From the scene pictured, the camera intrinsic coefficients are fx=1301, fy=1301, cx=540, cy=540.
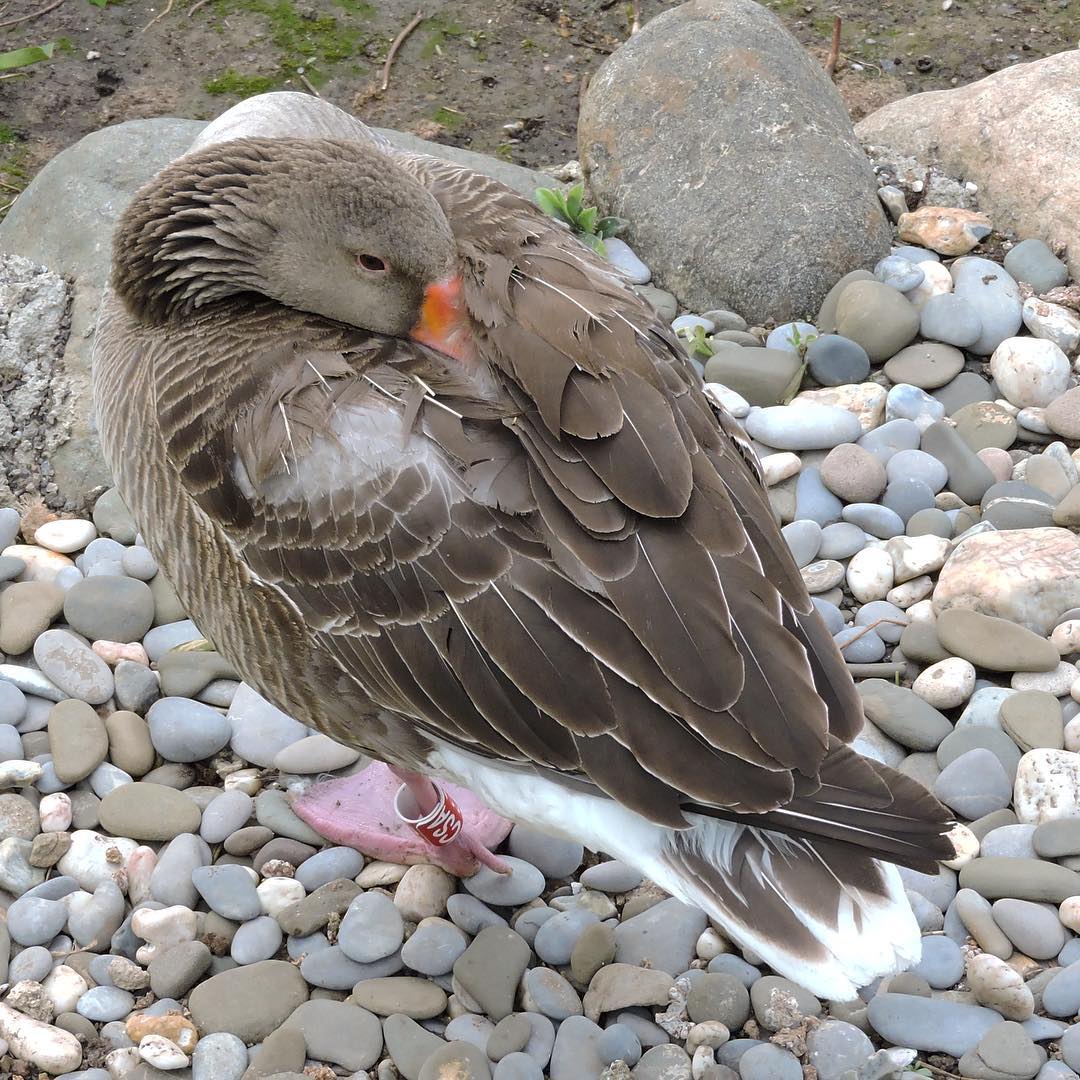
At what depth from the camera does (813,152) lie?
595 cm

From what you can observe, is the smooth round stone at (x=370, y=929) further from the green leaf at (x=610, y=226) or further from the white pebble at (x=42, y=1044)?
the green leaf at (x=610, y=226)

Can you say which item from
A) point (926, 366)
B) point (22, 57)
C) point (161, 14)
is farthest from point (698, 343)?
point (161, 14)

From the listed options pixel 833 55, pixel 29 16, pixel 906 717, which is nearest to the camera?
pixel 906 717

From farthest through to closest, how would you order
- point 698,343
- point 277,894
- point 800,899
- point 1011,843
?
point 698,343 < point 277,894 < point 1011,843 < point 800,899

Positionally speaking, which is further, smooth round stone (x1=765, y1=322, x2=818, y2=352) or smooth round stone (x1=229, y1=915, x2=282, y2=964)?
smooth round stone (x1=765, y1=322, x2=818, y2=352)

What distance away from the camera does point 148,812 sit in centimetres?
416

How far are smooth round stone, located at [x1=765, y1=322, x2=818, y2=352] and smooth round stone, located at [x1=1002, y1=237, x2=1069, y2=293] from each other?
99cm

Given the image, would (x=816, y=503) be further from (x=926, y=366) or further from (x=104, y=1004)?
(x=104, y=1004)

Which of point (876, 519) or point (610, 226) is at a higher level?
point (610, 226)

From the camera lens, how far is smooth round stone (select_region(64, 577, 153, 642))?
4.76m

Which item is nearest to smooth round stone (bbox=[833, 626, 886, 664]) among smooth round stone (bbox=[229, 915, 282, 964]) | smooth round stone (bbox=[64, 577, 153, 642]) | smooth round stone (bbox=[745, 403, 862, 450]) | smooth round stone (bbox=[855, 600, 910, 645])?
smooth round stone (bbox=[855, 600, 910, 645])

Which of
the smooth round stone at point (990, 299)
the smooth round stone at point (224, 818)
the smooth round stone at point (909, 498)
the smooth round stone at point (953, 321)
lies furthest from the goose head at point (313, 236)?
the smooth round stone at point (990, 299)

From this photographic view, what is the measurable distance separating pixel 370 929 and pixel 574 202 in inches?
136

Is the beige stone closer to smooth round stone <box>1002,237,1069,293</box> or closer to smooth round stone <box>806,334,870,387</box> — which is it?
smooth round stone <box>806,334,870,387</box>
